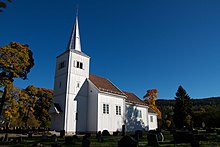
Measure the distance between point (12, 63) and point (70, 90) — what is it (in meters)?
10.1

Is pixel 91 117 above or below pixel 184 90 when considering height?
below

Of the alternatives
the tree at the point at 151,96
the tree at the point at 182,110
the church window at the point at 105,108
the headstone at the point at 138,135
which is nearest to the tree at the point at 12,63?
the church window at the point at 105,108

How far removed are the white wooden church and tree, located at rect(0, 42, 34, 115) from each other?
726cm

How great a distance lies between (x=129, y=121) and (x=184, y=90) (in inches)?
1108

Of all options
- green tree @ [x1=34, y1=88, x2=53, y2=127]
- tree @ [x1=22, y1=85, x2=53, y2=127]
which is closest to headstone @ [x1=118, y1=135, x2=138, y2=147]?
tree @ [x1=22, y1=85, x2=53, y2=127]

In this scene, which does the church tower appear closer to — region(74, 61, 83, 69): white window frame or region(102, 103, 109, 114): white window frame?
region(74, 61, 83, 69): white window frame

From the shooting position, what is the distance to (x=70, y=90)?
3189cm

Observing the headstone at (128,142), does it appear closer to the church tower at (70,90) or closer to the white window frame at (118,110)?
the church tower at (70,90)

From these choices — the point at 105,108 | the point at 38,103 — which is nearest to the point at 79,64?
the point at 105,108

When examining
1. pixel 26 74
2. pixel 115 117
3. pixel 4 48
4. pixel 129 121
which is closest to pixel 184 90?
pixel 129 121

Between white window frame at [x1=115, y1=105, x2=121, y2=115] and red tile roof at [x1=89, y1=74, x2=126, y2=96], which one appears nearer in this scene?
red tile roof at [x1=89, y1=74, x2=126, y2=96]

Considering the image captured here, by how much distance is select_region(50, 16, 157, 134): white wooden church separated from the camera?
31.0 m

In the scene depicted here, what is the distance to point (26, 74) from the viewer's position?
91.6 ft

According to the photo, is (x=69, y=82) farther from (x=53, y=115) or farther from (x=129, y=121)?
(x=129, y=121)
